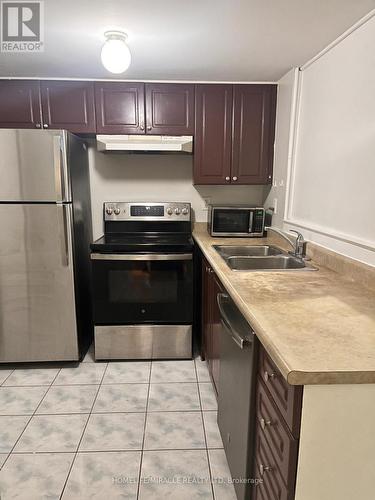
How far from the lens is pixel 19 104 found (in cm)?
244

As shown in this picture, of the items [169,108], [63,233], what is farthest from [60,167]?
[169,108]

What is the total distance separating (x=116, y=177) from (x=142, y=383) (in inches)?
68.2

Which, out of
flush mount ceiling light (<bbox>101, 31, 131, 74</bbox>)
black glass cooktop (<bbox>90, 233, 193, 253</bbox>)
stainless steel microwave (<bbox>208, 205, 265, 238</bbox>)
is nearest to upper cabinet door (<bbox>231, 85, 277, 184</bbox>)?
stainless steel microwave (<bbox>208, 205, 265, 238</bbox>)

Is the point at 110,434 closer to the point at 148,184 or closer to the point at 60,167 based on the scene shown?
the point at 60,167

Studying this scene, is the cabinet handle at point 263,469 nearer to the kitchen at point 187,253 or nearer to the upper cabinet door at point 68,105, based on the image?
the kitchen at point 187,253

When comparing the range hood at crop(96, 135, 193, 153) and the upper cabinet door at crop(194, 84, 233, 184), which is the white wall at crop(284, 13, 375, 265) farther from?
the range hood at crop(96, 135, 193, 153)

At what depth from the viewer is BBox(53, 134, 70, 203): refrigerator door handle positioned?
2.14 meters

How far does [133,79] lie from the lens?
2473 millimetres

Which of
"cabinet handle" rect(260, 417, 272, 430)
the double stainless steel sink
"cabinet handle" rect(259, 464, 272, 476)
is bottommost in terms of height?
"cabinet handle" rect(259, 464, 272, 476)

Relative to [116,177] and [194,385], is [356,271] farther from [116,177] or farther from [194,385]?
[116,177]

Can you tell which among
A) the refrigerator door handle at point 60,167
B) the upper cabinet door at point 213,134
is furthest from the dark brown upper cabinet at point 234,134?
the refrigerator door handle at point 60,167

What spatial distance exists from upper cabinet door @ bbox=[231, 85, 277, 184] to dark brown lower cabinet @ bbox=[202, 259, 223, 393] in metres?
0.97

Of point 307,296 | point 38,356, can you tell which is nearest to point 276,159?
point 307,296

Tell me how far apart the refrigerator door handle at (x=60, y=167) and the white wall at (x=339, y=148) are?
160 cm
